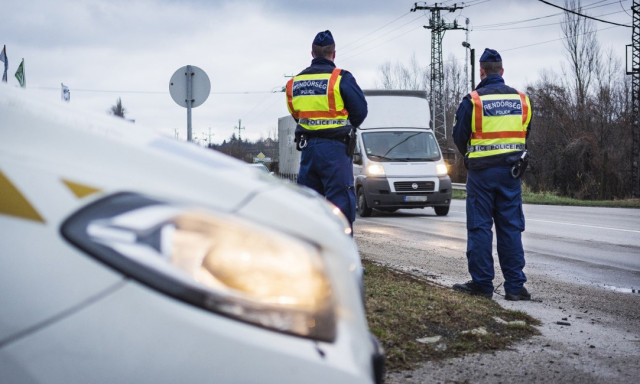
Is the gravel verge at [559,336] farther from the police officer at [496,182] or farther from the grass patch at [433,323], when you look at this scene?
the police officer at [496,182]

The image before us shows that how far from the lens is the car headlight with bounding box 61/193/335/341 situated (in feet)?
4.00

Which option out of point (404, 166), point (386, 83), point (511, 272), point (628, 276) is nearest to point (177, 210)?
point (511, 272)

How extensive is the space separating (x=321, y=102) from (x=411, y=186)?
10.3 m

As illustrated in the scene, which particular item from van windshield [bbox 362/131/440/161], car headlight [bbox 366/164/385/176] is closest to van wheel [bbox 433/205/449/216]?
van windshield [bbox 362/131/440/161]

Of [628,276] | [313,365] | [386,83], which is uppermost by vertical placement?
[386,83]

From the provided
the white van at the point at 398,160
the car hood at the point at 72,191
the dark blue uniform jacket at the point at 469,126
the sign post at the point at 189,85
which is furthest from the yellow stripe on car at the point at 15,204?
the white van at the point at 398,160

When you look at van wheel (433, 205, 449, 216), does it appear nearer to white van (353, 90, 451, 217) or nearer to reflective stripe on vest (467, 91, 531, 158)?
white van (353, 90, 451, 217)

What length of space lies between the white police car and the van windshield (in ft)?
49.1

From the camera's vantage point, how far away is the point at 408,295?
5.13 m

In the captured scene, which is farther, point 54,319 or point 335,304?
point 335,304

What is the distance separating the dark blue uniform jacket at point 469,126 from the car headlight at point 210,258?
4.56 metres

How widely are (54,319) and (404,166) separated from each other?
15.2 meters

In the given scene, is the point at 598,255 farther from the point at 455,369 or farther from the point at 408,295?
the point at 455,369

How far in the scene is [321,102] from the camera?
595 centimetres
